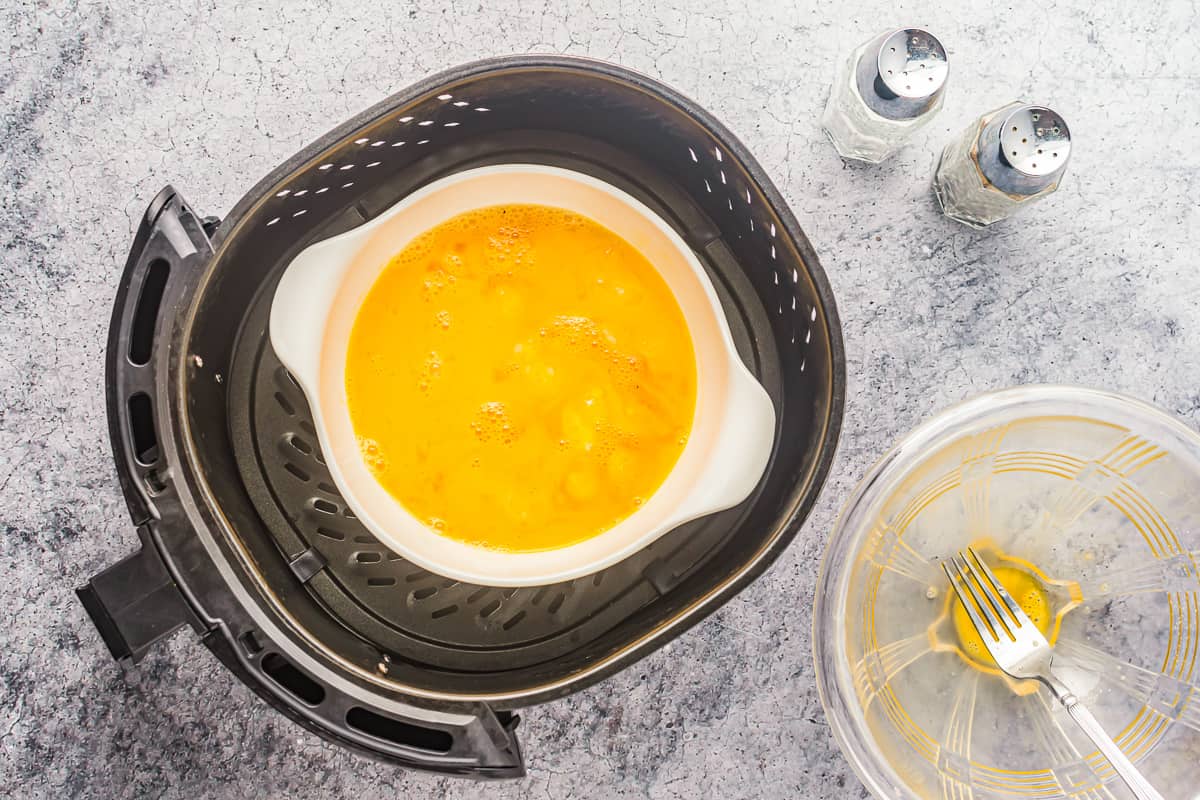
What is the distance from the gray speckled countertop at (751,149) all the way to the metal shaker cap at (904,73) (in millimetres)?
84

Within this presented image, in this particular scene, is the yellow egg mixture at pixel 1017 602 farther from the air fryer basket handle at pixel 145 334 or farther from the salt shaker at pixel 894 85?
the air fryer basket handle at pixel 145 334

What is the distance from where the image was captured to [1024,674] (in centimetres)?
70

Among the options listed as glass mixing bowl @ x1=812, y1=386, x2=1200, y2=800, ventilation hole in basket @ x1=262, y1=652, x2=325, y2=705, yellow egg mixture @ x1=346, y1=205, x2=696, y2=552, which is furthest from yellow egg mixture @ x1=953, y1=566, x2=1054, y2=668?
ventilation hole in basket @ x1=262, y1=652, x2=325, y2=705

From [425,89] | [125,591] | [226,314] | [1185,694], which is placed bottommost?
[1185,694]

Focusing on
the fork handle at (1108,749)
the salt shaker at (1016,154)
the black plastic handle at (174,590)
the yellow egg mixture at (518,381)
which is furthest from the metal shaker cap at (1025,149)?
the black plastic handle at (174,590)

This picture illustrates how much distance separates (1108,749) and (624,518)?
0.42 meters

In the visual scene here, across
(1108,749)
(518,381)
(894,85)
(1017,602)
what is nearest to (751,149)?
(894,85)

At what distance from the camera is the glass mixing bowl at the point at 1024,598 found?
2.31 feet

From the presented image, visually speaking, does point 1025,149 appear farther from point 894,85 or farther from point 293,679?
point 293,679

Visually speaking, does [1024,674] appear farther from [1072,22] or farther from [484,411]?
[1072,22]

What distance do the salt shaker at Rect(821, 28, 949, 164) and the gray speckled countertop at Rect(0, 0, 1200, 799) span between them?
0.05m

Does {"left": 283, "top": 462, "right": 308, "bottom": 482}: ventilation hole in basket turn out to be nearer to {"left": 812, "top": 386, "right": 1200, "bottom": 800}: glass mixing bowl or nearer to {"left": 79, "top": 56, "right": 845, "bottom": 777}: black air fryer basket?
{"left": 79, "top": 56, "right": 845, "bottom": 777}: black air fryer basket

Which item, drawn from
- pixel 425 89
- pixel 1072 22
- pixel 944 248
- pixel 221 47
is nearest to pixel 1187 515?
pixel 944 248

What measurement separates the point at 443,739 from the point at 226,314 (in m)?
0.39
